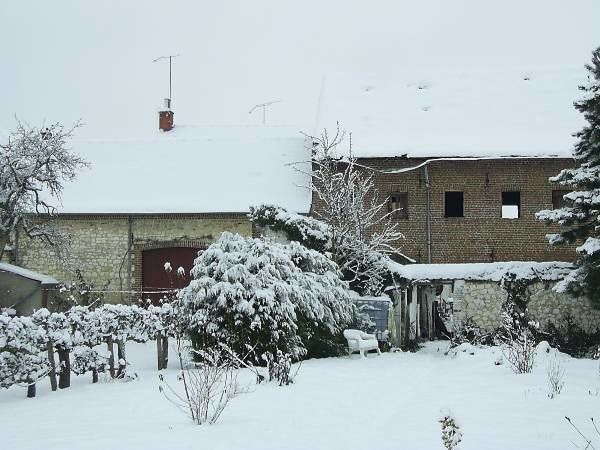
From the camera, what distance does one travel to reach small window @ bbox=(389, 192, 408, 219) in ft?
65.9

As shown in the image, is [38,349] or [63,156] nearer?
[38,349]

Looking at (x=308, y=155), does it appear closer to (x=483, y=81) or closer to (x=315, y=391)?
(x=483, y=81)

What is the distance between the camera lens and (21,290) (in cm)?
1337

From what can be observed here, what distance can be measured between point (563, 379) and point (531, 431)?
3.78 meters

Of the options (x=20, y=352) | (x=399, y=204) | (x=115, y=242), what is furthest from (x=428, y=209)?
(x=20, y=352)

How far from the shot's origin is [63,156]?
16359mm

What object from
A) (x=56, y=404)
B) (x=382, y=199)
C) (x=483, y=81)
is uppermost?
(x=483, y=81)

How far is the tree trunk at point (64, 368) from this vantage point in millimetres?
10375

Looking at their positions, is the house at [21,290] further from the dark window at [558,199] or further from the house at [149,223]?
the dark window at [558,199]

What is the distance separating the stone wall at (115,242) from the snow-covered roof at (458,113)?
468 cm

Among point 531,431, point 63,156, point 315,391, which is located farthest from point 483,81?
point 531,431

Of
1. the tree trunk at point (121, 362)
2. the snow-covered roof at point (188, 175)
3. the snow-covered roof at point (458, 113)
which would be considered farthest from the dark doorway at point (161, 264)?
the tree trunk at point (121, 362)

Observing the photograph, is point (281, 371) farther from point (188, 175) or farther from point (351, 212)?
point (188, 175)

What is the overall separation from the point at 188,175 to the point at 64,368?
12.3m
